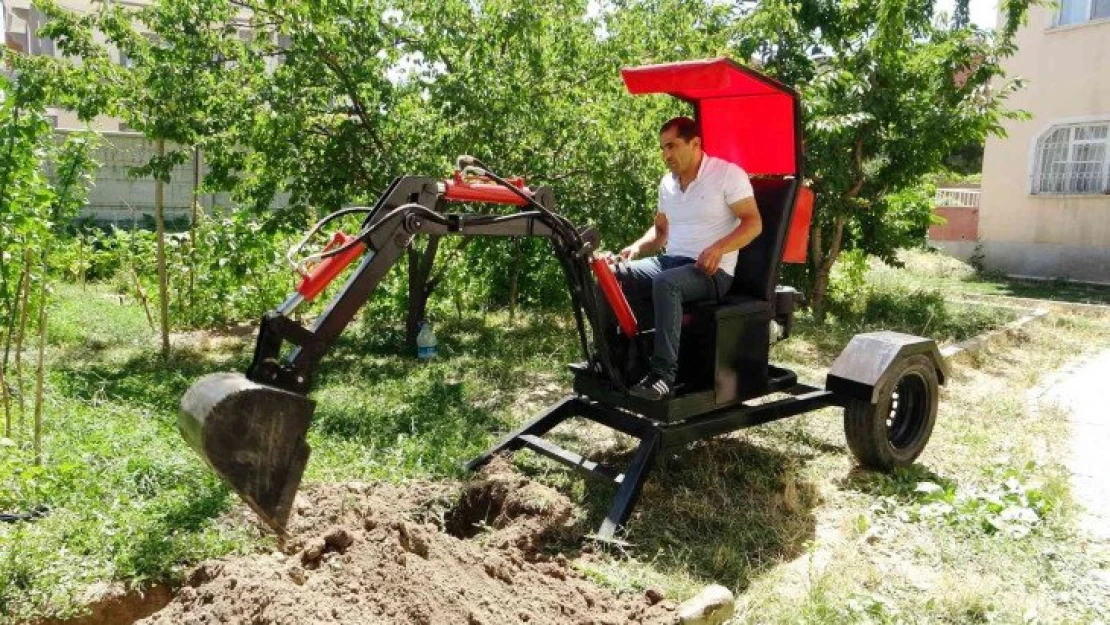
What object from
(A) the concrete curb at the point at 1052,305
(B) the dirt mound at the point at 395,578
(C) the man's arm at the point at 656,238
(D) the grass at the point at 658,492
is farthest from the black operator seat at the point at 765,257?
(A) the concrete curb at the point at 1052,305

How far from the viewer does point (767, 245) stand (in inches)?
183

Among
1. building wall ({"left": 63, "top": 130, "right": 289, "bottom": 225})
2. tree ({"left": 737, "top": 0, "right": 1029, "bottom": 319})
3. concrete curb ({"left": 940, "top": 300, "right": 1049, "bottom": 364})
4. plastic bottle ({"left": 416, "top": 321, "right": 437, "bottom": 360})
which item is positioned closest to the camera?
plastic bottle ({"left": 416, "top": 321, "right": 437, "bottom": 360})

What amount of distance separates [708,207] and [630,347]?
85 centimetres

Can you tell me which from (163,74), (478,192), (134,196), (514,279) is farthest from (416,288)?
(134,196)

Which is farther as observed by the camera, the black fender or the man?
the black fender

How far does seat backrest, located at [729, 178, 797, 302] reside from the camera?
4605 millimetres

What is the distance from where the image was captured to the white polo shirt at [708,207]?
4.42 m

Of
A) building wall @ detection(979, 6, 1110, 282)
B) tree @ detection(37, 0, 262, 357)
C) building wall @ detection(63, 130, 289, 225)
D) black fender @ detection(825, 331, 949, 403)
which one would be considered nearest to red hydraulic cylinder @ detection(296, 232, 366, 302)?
black fender @ detection(825, 331, 949, 403)

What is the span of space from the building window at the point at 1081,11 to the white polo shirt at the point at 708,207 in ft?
46.2

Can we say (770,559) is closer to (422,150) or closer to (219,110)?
(422,150)

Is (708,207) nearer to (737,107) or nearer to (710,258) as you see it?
(710,258)

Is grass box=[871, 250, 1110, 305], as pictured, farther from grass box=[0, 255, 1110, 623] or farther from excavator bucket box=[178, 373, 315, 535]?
excavator bucket box=[178, 373, 315, 535]

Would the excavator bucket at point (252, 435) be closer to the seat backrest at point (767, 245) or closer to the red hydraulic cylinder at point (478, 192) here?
the red hydraulic cylinder at point (478, 192)

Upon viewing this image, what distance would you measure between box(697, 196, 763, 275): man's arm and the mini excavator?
0.23 meters
